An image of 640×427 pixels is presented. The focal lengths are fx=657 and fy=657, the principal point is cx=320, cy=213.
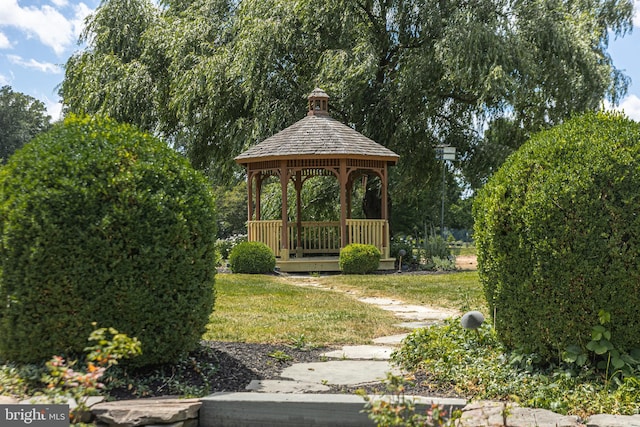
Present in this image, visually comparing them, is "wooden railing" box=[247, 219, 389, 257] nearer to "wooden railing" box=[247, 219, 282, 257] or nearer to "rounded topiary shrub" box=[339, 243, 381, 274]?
"wooden railing" box=[247, 219, 282, 257]

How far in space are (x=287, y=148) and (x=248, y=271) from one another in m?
2.87

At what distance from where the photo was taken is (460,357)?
4.35 m

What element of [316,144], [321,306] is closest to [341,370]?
[321,306]

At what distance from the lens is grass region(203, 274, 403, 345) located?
569cm

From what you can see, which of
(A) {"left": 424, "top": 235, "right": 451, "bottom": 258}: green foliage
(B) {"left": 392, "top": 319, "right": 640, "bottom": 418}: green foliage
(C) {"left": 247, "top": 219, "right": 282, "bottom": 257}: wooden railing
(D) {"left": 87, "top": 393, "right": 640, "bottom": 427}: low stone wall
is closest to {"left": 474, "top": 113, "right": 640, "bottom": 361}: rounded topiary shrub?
(B) {"left": 392, "top": 319, "right": 640, "bottom": 418}: green foliage

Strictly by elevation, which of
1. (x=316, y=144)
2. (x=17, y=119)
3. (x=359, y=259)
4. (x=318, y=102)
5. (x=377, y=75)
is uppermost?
(x=17, y=119)

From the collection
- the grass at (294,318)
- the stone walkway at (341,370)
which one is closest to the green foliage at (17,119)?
the grass at (294,318)

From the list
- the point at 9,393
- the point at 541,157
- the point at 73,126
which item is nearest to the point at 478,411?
the point at 541,157

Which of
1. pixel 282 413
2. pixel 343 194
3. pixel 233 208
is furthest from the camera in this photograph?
pixel 233 208

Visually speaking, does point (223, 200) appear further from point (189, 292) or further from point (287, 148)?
Result: point (189, 292)

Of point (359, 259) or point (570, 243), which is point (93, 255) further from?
point (359, 259)
